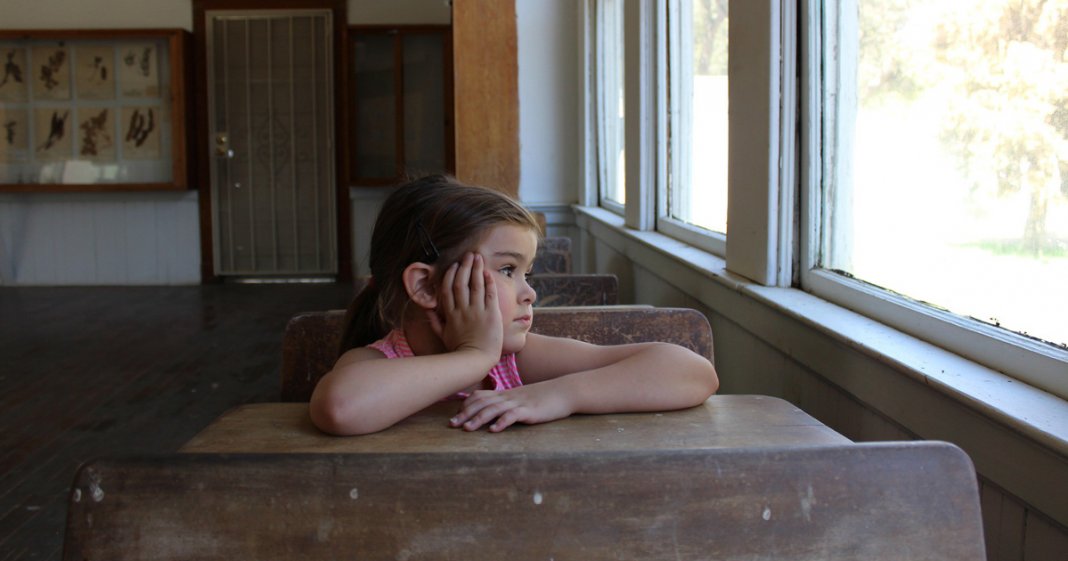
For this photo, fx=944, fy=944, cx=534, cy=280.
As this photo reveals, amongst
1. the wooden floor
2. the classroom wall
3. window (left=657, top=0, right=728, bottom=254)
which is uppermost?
window (left=657, top=0, right=728, bottom=254)

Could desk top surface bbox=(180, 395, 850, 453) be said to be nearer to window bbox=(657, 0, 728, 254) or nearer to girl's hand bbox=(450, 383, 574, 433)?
girl's hand bbox=(450, 383, 574, 433)

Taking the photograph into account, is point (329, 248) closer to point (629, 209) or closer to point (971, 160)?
point (629, 209)

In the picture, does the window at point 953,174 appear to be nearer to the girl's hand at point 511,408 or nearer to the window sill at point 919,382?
the window sill at point 919,382

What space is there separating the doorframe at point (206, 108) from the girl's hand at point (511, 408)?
796 cm

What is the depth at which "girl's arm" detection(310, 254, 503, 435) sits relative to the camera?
1122 mm

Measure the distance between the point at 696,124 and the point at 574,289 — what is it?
965 millimetres

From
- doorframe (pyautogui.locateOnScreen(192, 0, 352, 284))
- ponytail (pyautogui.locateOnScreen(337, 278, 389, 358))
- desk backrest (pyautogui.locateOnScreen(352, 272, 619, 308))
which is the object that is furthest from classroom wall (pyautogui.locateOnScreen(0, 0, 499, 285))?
ponytail (pyautogui.locateOnScreen(337, 278, 389, 358))

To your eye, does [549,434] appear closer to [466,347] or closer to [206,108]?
[466,347]

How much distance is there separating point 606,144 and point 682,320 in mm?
3686

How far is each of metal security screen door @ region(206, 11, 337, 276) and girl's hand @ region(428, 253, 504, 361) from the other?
817 cm

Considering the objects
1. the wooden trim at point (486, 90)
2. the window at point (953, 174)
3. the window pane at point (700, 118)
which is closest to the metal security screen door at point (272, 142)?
the wooden trim at point (486, 90)

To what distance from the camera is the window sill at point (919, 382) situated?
3.33 feet

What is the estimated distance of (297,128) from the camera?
9211 millimetres

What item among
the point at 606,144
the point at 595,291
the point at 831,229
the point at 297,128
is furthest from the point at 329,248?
the point at 831,229
